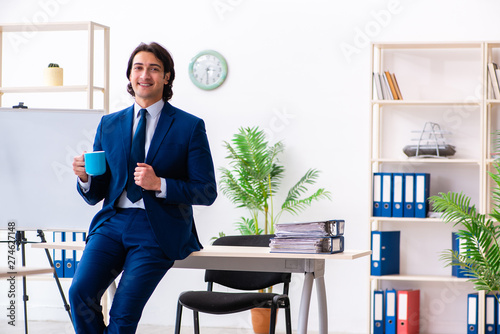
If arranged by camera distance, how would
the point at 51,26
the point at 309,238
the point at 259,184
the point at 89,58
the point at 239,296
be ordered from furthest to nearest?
the point at 259,184, the point at 51,26, the point at 89,58, the point at 239,296, the point at 309,238

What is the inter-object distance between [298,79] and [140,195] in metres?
2.87

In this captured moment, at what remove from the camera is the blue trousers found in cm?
232

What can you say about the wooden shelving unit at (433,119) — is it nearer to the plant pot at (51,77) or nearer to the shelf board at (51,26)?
the shelf board at (51,26)

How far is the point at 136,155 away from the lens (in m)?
2.56

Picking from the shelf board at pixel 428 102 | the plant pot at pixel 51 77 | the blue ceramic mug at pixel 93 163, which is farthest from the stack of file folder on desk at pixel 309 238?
the plant pot at pixel 51 77

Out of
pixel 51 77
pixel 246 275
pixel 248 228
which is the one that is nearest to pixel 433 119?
pixel 248 228

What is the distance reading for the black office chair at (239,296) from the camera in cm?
301

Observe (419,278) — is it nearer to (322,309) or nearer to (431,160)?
(431,160)

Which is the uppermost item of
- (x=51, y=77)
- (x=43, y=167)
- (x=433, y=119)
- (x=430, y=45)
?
(x=430, y=45)

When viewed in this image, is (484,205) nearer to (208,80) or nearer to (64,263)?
(208,80)

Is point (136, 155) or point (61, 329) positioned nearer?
point (136, 155)

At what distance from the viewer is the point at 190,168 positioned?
8.46ft

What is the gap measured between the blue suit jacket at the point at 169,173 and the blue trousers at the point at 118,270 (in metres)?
0.05

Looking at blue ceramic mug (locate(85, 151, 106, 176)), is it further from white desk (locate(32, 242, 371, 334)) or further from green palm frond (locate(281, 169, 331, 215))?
green palm frond (locate(281, 169, 331, 215))
